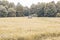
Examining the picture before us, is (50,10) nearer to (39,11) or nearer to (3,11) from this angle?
(39,11)

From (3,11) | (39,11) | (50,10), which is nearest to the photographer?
(3,11)

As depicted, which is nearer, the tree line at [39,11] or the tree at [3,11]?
the tree at [3,11]

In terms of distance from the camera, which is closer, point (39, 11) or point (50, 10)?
point (50, 10)

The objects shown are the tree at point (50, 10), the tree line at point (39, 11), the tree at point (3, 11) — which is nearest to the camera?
the tree at point (3, 11)

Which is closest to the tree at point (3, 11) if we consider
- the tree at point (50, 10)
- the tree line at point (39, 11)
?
the tree line at point (39, 11)

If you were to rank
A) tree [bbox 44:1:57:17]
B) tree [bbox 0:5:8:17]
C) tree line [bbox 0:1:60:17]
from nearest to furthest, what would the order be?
tree [bbox 0:5:8:17] < tree line [bbox 0:1:60:17] < tree [bbox 44:1:57:17]

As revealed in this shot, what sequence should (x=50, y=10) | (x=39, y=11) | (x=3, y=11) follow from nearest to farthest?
(x=3, y=11) → (x=50, y=10) → (x=39, y=11)

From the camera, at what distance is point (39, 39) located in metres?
12.5

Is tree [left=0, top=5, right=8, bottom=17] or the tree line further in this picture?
the tree line

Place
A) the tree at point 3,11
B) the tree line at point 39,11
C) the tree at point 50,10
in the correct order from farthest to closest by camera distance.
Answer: the tree at point 50,10 < the tree line at point 39,11 < the tree at point 3,11

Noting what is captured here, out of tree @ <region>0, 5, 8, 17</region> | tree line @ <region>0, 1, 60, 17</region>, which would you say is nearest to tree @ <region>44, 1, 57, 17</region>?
tree line @ <region>0, 1, 60, 17</region>

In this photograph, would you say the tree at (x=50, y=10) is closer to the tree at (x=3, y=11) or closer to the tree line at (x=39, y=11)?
the tree line at (x=39, y=11)

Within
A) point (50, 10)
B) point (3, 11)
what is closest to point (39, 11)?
point (50, 10)

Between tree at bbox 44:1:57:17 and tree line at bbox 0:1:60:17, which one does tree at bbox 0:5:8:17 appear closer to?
tree line at bbox 0:1:60:17
